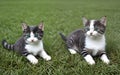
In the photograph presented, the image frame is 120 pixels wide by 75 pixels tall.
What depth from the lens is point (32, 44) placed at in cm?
484

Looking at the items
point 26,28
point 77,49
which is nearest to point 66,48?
point 77,49

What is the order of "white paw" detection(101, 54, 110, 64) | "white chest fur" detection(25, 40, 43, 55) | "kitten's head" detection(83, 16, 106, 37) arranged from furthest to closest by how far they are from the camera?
1. "white chest fur" detection(25, 40, 43, 55)
2. "white paw" detection(101, 54, 110, 64)
3. "kitten's head" detection(83, 16, 106, 37)

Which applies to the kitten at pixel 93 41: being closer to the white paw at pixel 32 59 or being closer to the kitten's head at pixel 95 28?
the kitten's head at pixel 95 28

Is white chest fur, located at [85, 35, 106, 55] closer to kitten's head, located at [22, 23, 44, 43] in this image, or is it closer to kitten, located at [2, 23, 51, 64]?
kitten, located at [2, 23, 51, 64]

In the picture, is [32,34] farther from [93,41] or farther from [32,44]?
[93,41]

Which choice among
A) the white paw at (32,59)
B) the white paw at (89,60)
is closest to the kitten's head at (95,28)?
the white paw at (89,60)

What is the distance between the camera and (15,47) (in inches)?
209

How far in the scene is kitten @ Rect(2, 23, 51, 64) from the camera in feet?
15.4

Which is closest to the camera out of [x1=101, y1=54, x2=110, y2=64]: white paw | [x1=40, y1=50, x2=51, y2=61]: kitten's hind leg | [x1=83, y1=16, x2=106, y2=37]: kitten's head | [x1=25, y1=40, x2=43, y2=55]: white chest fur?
[x1=83, y1=16, x2=106, y2=37]: kitten's head

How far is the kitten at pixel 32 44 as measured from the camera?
15.4 ft

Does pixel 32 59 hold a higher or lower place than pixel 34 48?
lower

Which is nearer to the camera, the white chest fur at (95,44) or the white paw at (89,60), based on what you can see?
the white paw at (89,60)

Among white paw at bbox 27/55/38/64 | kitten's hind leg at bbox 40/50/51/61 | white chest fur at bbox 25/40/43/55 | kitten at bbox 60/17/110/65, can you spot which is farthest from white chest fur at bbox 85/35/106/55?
white paw at bbox 27/55/38/64

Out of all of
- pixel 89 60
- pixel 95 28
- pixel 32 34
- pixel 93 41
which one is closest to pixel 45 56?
pixel 32 34
